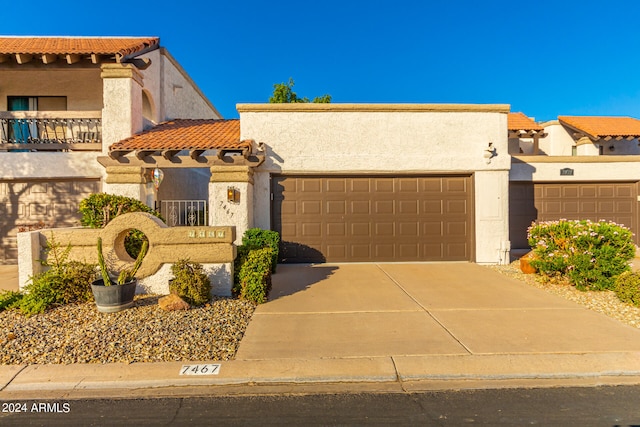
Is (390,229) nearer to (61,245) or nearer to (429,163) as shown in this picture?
(429,163)

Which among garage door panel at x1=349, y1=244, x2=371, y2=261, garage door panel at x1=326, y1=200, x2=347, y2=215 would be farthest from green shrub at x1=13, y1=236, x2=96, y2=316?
garage door panel at x1=349, y1=244, x2=371, y2=261

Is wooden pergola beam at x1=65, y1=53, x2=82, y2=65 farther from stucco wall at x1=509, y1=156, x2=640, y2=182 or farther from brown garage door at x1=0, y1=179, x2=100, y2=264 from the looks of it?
stucco wall at x1=509, y1=156, x2=640, y2=182

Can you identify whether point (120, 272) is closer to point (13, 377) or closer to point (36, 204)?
point (13, 377)

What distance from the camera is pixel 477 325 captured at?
5.73m

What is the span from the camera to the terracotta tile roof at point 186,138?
10.2m

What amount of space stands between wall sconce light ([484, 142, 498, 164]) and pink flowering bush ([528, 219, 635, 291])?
2928mm

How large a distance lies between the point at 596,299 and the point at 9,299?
33.8 ft

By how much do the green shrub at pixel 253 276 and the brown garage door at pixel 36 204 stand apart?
6.29 metres

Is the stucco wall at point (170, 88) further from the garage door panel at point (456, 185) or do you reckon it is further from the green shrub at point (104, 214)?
the garage door panel at point (456, 185)

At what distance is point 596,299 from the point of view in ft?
23.5

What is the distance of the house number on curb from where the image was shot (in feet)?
13.8

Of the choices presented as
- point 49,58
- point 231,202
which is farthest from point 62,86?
point 231,202

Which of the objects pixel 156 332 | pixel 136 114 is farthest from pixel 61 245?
pixel 136 114

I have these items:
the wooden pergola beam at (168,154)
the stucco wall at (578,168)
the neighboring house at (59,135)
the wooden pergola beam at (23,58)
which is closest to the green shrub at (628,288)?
the stucco wall at (578,168)
